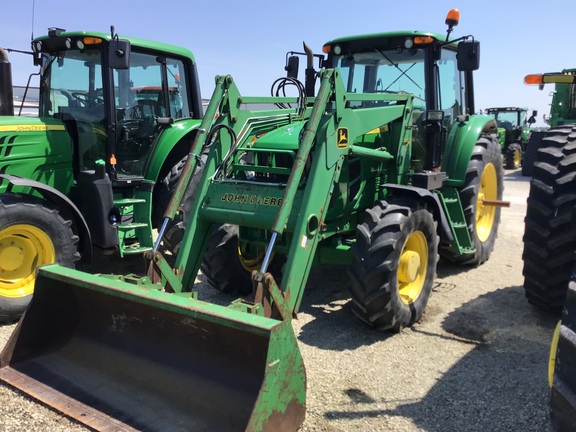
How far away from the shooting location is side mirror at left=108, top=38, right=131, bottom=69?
478 cm

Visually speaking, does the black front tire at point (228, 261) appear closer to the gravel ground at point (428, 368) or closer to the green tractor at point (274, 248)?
the green tractor at point (274, 248)

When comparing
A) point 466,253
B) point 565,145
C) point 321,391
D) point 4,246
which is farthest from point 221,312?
point 466,253

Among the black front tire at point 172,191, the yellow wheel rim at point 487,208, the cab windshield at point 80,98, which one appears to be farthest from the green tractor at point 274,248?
the cab windshield at point 80,98

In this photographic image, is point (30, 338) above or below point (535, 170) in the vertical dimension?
below

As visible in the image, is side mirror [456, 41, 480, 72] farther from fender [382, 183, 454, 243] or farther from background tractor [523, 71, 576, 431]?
fender [382, 183, 454, 243]

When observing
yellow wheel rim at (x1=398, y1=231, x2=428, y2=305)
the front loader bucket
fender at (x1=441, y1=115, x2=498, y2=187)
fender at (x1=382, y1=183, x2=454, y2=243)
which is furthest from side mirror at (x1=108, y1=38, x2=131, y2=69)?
fender at (x1=441, y1=115, x2=498, y2=187)

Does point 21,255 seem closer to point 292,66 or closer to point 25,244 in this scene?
point 25,244

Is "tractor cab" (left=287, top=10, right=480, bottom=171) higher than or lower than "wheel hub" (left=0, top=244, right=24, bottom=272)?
higher

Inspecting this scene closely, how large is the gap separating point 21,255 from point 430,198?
11.5 feet

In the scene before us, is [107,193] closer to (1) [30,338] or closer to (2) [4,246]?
(2) [4,246]

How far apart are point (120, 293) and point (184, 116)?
136 inches

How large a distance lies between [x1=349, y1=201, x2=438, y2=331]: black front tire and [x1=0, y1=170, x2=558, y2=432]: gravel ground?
0.65 ft

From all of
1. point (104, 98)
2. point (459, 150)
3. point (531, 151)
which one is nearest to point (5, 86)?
point (104, 98)

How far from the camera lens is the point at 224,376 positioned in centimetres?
306
